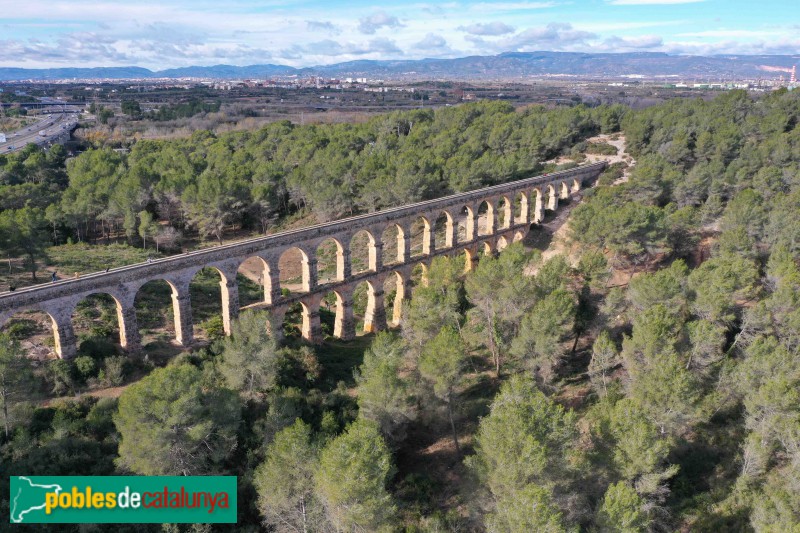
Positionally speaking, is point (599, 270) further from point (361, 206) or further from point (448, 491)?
point (361, 206)

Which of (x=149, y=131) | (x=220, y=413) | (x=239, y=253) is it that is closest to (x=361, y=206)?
(x=239, y=253)

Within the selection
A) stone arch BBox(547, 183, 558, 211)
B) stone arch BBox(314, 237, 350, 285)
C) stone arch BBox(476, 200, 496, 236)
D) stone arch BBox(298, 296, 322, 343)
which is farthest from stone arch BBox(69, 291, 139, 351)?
stone arch BBox(547, 183, 558, 211)

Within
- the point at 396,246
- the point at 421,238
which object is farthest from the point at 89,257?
the point at 421,238

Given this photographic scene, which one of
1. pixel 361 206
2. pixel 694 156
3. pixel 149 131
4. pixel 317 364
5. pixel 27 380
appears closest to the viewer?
pixel 27 380

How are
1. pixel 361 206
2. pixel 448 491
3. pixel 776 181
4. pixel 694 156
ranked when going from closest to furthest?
pixel 448 491 < pixel 776 181 < pixel 361 206 < pixel 694 156

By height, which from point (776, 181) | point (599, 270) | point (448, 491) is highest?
point (776, 181)

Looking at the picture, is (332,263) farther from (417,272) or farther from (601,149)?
(601,149)

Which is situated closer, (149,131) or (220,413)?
(220,413)

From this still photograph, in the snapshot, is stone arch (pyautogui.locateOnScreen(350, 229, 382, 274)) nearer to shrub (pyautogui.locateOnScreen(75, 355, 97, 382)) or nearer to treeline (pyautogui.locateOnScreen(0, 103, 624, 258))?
treeline (pyautogui.locateOnScreen(0, 103, 624, 258))
